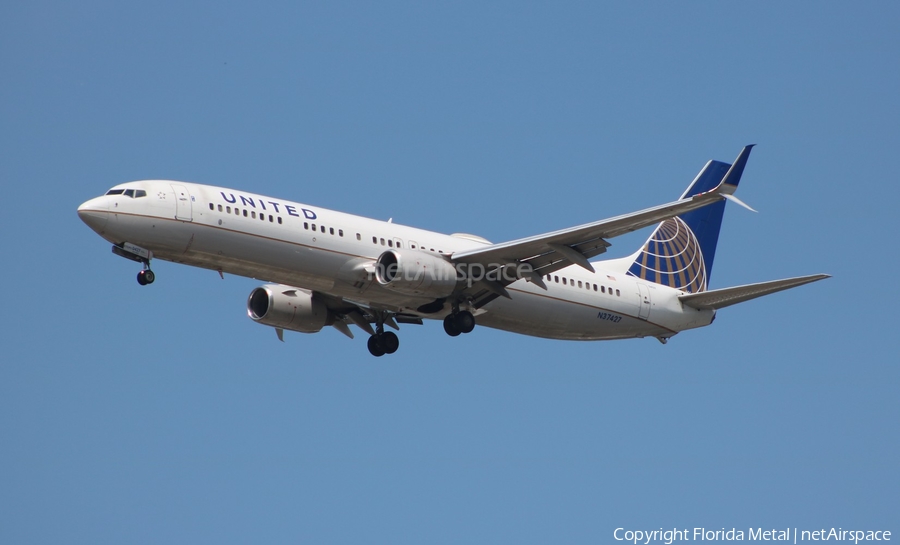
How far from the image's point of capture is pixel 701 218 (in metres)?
48.6

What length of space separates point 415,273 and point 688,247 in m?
14.7

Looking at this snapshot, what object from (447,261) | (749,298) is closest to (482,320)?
(447,261)

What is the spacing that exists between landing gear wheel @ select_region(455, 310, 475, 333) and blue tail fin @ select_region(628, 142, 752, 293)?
8.10 m

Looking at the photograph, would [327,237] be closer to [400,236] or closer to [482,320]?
[400,236]

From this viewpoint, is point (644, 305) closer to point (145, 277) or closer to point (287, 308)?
point (287, 308)

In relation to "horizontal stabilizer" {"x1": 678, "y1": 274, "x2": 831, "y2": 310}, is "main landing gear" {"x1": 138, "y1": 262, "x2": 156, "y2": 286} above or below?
below

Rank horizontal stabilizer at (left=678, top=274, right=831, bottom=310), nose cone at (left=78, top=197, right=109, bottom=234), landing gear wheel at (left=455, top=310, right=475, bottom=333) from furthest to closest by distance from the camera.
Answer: landing gear wheel at (left=455, top=310, right=475, bottom=333) → horizontal stabilizer at (left=678, top=274, right=831, bottom=310) → nose cone at (left=78, top=197, right=109, bottom=234)

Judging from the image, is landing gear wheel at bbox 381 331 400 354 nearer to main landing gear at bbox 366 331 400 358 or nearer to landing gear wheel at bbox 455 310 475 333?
main landing gear at bbox 366 331 400 358

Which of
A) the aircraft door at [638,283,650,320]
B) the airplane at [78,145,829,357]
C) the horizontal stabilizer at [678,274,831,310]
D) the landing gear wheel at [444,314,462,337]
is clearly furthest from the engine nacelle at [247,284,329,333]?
the horizontal stabilizer at [678,274,831,310]

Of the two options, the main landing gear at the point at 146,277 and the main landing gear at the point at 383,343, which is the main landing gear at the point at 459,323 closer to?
the main landing gear at the point at 383,343

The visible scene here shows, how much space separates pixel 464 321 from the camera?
1566 inches

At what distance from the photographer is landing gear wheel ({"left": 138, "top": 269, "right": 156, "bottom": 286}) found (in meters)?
35.5

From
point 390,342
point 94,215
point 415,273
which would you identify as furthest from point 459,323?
point 94,215

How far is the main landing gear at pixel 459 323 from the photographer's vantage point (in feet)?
131
